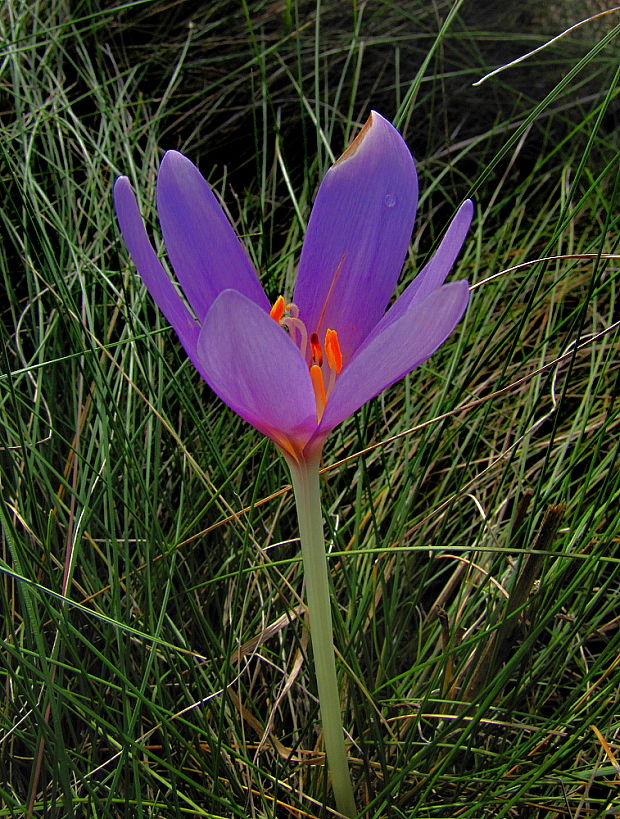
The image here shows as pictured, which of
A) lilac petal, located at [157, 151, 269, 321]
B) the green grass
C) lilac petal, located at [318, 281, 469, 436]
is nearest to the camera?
lilac petal, located at [318, 281, 469, 436]

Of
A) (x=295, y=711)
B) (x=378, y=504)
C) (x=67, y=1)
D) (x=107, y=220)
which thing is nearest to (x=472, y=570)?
(x=378, y=504)

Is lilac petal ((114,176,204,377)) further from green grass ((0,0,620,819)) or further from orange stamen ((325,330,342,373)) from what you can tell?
green grass ((0,0,620,819))

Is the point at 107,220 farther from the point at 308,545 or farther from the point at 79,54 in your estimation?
the point at 308,545

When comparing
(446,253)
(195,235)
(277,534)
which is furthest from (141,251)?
(277,534)

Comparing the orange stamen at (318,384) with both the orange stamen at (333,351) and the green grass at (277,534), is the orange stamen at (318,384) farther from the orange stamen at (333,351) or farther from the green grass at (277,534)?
the green grass at (277,534)

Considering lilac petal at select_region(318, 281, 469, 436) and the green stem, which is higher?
lilac petal at select_region(318, 281, 469, 436)

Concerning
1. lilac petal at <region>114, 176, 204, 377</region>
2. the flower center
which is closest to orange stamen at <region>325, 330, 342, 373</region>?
the flower center
